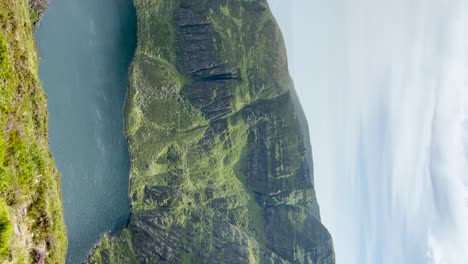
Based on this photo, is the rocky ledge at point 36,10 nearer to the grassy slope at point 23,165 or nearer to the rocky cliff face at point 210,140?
the rocky cliff face at point 210,140

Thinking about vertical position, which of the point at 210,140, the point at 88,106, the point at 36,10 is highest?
the point at 36,10

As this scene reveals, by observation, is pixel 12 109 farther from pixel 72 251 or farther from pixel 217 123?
pixel 217 123

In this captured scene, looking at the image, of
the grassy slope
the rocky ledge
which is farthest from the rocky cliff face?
the grassy slope

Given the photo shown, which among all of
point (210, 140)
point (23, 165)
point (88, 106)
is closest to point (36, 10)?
point (88, 106)

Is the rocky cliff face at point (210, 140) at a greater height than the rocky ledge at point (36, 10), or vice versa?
the rocky ledge at point (36, 10)

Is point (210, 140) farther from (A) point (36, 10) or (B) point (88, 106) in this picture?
(A) point (36, 10)

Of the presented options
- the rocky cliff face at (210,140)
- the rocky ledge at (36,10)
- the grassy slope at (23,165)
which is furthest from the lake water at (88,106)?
the grassy slope at (23,165)
